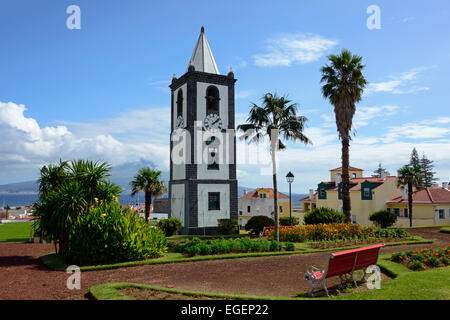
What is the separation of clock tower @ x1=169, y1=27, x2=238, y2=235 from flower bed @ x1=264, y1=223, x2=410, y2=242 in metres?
9.54

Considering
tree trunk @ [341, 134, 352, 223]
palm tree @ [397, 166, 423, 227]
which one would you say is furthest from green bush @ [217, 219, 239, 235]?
palm tree @ [397, 166, 423, 227]

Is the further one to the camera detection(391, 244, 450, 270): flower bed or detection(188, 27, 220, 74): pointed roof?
detection(188, 27, 220, 74): pointed roof

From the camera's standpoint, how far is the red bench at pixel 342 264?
28.2ft

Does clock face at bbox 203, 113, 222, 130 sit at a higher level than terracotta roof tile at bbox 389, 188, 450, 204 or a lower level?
higher

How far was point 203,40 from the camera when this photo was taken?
3394 centimetres

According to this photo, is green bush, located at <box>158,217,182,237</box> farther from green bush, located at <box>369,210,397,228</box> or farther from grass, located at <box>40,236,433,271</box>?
green bush, located at <box>369,210,397,228</box>

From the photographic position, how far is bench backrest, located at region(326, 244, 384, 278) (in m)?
8.60

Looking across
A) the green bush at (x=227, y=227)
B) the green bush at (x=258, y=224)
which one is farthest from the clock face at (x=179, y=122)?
the green bush at (x=258, y=224)

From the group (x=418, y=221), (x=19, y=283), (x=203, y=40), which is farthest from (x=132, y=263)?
(x=418, y=221)

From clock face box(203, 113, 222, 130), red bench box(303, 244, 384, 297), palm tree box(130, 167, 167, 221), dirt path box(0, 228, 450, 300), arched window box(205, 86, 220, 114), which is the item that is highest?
arched window box(205, 86, 220, 114)

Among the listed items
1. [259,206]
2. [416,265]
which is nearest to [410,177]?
[416,265]

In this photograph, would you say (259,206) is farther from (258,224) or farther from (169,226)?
(169,226)

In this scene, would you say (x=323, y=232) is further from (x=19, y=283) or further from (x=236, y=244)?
(x=19, y=283)

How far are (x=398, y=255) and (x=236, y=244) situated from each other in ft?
22.5
